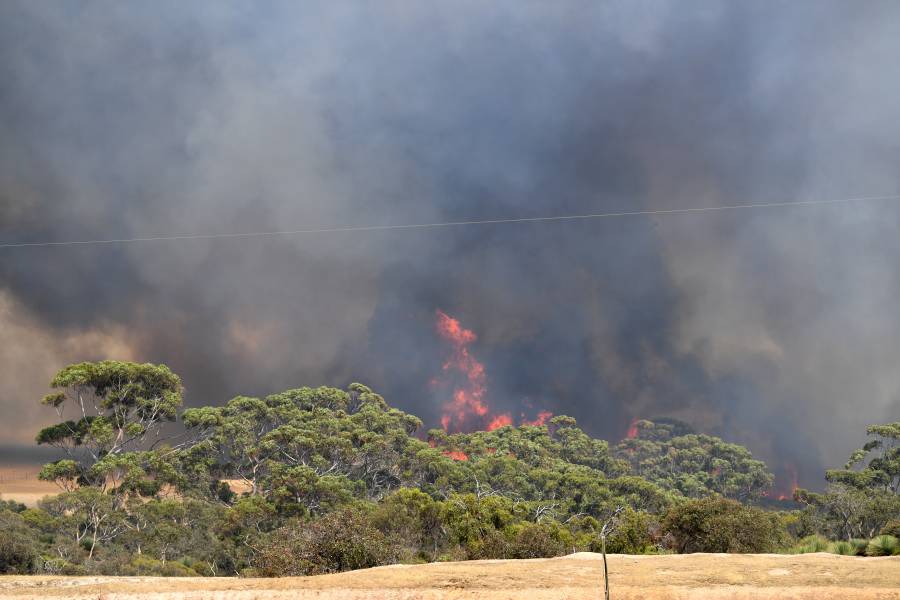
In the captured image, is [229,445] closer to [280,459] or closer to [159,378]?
[280,459]

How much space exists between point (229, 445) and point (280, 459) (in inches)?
194

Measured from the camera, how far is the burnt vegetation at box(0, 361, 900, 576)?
29.3m

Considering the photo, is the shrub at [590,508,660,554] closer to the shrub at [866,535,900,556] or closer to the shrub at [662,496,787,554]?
the shrub at [662,496,787,554]

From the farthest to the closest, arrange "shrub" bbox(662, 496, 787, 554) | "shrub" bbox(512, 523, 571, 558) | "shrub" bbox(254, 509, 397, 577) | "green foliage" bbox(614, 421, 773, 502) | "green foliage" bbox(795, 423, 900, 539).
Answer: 1. "green foliage" bbox(614, 421, 773, 502)
2. "green foliage" bbox(795, 423, 900, 539)
3. "shrub" bbox(512, 523, 571, 558)
4. "shrub" bbox(662, 496, 787, 554)
5. "shrub" bbox(254, 509, 397, 577)

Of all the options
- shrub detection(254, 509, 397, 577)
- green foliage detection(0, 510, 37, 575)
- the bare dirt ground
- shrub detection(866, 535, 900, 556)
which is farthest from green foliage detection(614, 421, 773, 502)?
the bare dirt ground

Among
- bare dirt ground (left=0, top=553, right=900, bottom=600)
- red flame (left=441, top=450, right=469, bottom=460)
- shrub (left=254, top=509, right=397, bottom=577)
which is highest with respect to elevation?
red flame (left=441, top=450, right=469, bottom=460)

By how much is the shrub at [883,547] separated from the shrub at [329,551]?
48.0 ft

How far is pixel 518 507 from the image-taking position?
45.1 metres

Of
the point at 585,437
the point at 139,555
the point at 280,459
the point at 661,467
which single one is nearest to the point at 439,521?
the point at 139,555

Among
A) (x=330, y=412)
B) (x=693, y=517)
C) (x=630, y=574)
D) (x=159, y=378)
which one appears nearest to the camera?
(x=630, y=574)

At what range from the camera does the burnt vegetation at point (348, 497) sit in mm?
29328

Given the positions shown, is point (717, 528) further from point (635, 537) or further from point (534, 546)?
point (635, 537)

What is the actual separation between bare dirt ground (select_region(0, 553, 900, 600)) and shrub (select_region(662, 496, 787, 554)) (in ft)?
47.4

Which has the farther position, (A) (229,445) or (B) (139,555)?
(A) (229,445)
